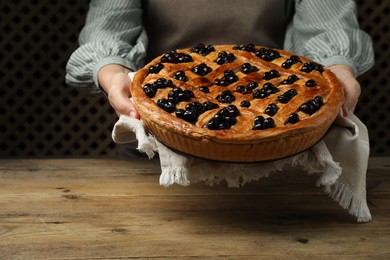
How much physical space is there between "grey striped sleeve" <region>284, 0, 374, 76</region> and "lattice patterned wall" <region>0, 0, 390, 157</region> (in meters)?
1.34

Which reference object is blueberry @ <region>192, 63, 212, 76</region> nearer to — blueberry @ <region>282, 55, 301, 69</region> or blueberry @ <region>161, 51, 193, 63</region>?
blueberry @ <region>161, 51, 193, 63</region>

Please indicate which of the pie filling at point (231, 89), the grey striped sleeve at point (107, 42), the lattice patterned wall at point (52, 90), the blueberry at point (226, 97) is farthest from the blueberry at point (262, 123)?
the lattice patterned wall at point (52, 90)

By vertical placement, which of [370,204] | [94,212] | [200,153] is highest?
[200,153]

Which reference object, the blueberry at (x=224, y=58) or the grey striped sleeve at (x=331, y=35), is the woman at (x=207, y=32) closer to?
the grey striped sleeve at (x=331, y=35)

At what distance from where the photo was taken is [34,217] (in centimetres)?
123

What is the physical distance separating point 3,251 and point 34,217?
0.15 meters

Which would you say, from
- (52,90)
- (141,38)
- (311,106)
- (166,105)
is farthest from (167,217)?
(52,90)

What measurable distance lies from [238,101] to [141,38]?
1.51 ft

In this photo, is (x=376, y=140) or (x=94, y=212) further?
(x=376, y=140)

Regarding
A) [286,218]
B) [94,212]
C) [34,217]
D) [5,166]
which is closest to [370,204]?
[286,218]

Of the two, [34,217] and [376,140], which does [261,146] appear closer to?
[34,217]

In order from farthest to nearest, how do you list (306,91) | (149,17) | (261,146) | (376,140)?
(376,140)
(149,17)
(306,91)
(261,146)

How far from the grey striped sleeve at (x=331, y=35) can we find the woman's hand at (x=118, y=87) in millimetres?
449

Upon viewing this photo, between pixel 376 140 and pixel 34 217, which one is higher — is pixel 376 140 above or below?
below
